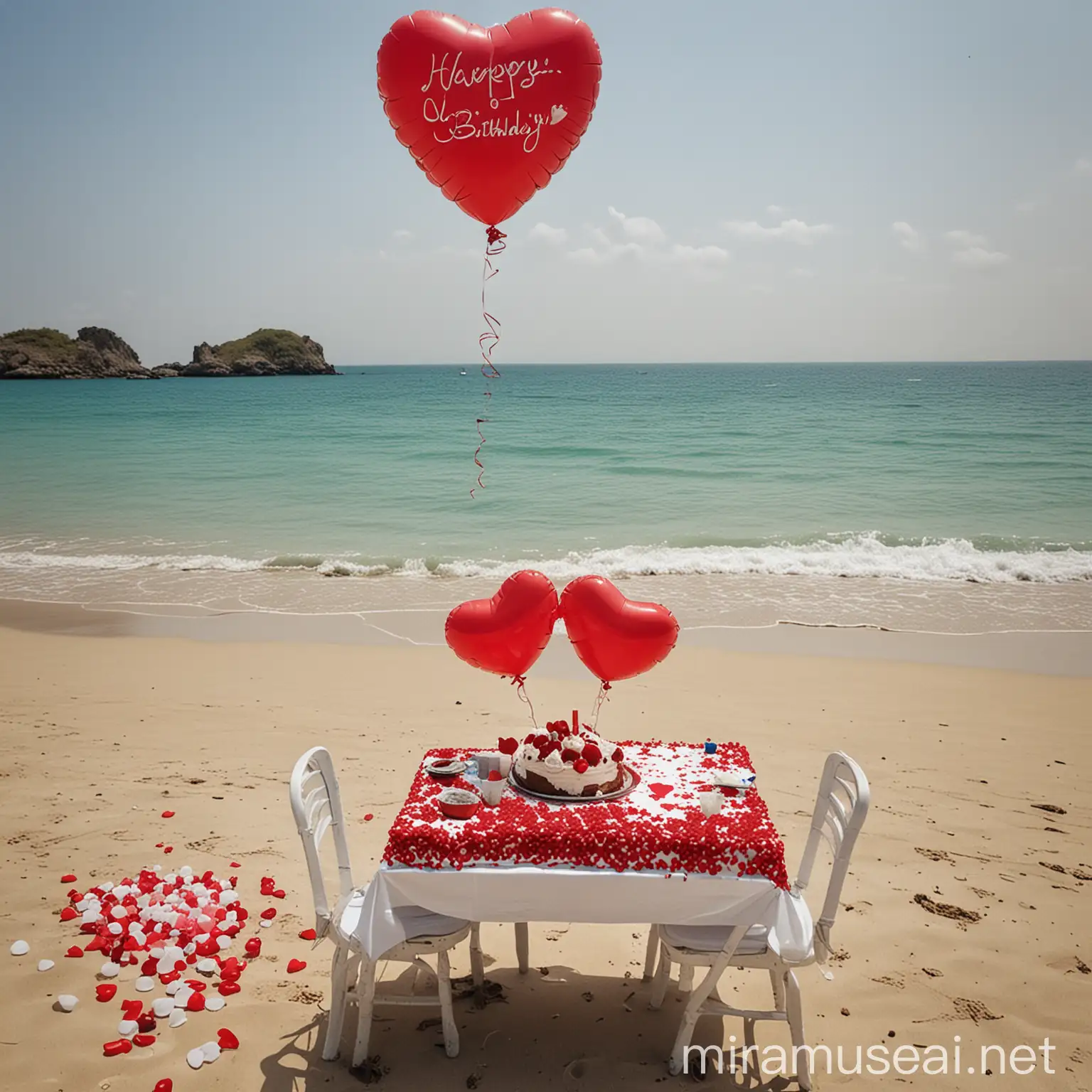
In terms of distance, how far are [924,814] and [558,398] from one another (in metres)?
51.3

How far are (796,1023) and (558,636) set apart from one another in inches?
265

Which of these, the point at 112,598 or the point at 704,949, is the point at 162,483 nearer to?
the point at 112,598

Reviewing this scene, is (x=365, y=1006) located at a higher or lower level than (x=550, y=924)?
higher

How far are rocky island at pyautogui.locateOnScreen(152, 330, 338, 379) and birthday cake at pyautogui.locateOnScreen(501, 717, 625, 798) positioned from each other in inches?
3944

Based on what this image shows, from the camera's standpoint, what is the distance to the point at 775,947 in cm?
319

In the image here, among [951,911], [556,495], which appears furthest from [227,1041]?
[556,495]

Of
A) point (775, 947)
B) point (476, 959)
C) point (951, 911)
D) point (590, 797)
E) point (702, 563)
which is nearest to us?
point (775, 947)

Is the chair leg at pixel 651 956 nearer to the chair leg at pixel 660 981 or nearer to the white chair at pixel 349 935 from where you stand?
the chair leg at pixel 660 981

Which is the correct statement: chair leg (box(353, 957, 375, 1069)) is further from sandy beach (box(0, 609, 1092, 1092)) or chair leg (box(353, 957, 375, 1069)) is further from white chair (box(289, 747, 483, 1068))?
sandy beach (box(0, 609, 1092, 1092))

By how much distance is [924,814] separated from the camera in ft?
18.2

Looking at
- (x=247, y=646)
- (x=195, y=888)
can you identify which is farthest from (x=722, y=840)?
(x=247, y=646)

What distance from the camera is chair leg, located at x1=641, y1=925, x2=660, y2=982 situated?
3881mm

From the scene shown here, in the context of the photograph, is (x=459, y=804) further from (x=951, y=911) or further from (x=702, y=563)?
(x=702, y=563)

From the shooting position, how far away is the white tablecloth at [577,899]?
125 inches
